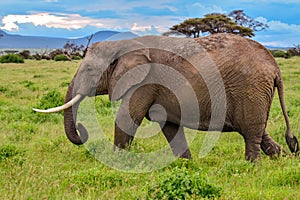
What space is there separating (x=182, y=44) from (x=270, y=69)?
39.9 inches

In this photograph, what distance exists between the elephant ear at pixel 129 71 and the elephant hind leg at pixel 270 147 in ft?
5.64

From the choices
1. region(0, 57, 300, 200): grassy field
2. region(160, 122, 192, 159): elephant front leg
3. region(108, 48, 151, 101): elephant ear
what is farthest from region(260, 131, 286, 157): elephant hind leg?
region(108, 48, 151, 101): elephant ear

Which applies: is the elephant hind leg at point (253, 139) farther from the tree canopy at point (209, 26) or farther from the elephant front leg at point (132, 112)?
the tree canopy at point (209, 26)

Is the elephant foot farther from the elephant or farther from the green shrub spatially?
the green shrub

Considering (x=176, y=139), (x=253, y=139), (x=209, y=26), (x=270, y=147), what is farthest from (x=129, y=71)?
(x=209, y=26)

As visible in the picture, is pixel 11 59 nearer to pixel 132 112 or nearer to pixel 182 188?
pixel 132 112

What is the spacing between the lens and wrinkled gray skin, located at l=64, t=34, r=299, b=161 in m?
5.07

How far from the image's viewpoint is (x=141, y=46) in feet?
17.7

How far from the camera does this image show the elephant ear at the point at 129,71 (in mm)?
5267

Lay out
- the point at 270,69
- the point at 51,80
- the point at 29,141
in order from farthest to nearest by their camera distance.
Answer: the point at 51,80 < the point at 29,141 < the point at 270,69

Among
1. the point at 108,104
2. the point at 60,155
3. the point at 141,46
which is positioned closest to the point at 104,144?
the point at 60,155

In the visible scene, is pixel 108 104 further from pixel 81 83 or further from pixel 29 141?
pixel 81 83

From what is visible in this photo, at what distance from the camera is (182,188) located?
3701mm

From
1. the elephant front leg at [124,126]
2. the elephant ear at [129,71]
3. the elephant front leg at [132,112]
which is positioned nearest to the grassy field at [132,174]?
the elephant front leg at [124,126]
